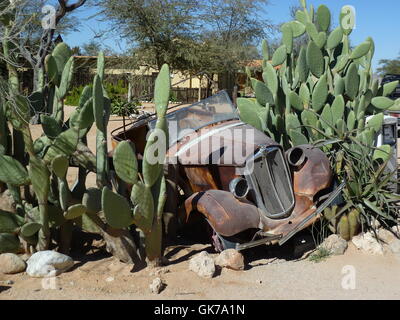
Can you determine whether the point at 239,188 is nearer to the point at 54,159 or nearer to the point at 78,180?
the point at 78,180

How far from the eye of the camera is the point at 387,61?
51844 millimetres

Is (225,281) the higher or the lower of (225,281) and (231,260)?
the lower

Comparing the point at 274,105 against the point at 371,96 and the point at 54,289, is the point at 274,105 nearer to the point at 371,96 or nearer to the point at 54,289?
the point at 371,96

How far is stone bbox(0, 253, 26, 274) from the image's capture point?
4.58 meters

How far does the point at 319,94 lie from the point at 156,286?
354 cm

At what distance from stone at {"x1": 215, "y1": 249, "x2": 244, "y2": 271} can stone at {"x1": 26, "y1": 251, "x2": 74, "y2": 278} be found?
137 centimetres

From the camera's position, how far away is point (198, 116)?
6.08 metres

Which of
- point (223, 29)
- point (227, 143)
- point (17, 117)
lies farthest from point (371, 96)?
point (223, 29)

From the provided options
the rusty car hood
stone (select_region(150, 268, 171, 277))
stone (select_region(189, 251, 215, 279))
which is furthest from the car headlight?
stone (select_region(150, 268, 171, 277))

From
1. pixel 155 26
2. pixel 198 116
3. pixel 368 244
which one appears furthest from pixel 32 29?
pixel 155 26

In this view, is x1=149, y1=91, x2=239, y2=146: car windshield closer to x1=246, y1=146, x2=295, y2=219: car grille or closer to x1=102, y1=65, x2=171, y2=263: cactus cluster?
x1=246, y1=146, x2=295, y2=219: car grille

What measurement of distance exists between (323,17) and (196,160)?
338cm

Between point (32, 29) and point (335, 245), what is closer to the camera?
point (335, 245)

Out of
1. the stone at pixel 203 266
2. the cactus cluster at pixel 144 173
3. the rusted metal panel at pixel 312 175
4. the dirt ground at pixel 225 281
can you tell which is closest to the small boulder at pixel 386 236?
the dirt ground at pixel 225 281
